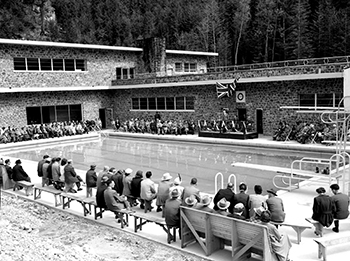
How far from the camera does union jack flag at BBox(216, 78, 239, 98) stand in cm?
2118

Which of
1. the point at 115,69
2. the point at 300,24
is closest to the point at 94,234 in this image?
the point at 115,69

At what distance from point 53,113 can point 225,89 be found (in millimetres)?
11888

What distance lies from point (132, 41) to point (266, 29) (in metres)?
21.8

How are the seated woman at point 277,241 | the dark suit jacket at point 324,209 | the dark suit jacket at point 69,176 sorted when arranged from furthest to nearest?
the dark suit jacket at point 69,176, the dark suit jacket at point 324,209, the seated woman at point 277,241

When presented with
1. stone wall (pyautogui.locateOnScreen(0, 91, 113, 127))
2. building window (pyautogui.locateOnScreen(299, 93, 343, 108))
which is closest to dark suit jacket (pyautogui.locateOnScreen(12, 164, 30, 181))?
building window (pyautogui.locateOnScreen(299, 93, 343, 108))

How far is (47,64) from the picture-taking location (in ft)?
83.9

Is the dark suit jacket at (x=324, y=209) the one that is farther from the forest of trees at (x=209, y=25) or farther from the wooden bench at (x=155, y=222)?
the forest of trees at (x=209, y=25)

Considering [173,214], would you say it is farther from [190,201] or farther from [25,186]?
[25,186]

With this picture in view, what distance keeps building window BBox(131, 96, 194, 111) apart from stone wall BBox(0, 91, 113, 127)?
2683mm

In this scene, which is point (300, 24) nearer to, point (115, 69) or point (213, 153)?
point (115, 69)

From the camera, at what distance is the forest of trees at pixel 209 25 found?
1427 inches

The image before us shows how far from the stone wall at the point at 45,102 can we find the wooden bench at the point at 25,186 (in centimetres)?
1350

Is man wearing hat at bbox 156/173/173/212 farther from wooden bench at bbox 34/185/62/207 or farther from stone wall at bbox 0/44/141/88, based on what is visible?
stone wall at bbox 0/44/141/88

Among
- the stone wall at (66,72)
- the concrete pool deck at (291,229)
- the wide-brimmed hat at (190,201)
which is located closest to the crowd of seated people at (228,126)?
the concrete pool deck at (291,229)
